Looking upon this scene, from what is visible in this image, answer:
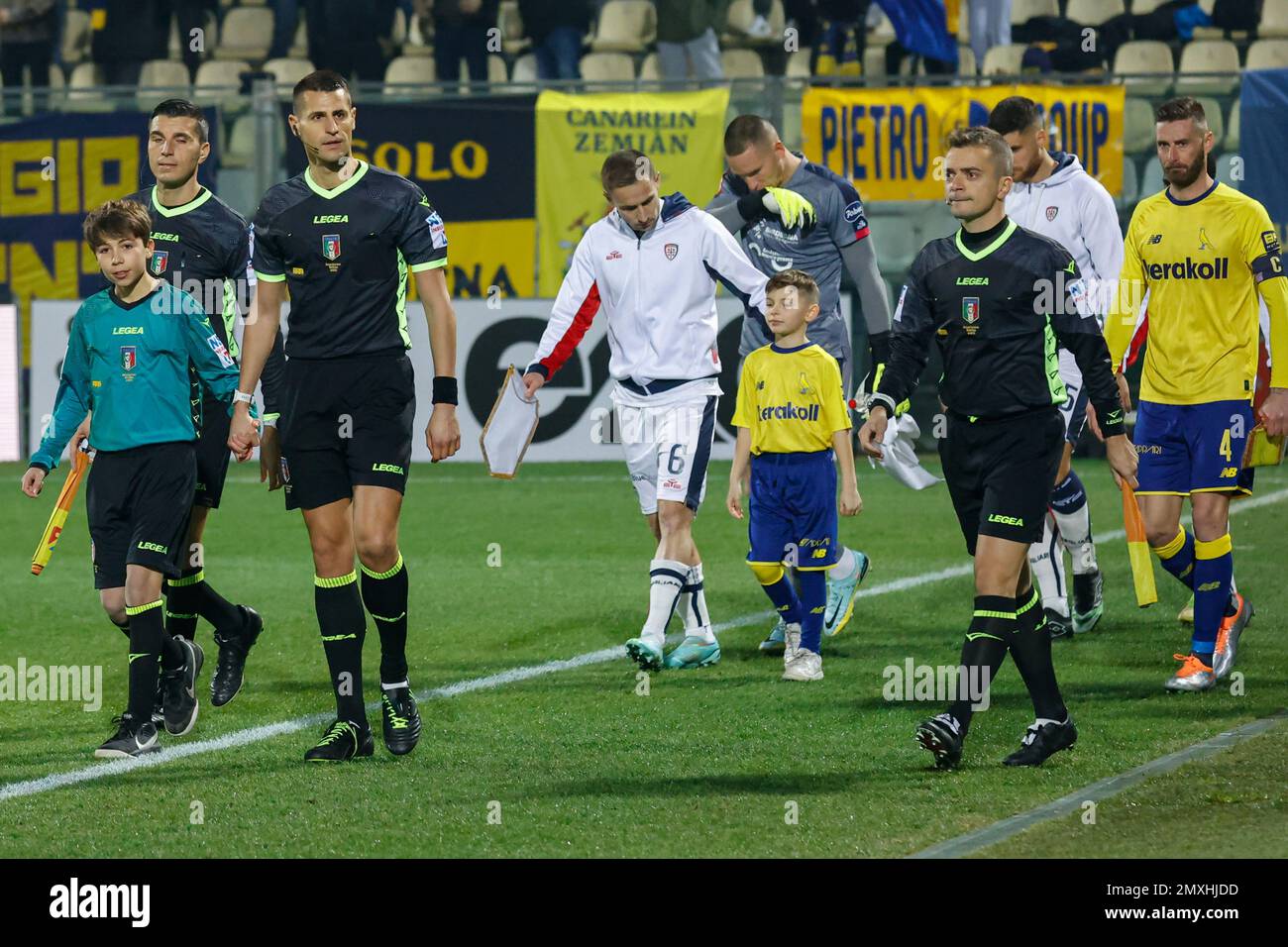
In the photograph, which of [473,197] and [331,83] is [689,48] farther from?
[331,83]

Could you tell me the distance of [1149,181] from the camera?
17.2 meters

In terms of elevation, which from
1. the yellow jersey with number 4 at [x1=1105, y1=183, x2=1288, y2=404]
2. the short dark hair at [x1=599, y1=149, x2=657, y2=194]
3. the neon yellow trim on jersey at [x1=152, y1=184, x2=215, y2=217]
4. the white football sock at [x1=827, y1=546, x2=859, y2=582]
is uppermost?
the short dark hair at [x1=599, y1=149, x2=657, y2=194]

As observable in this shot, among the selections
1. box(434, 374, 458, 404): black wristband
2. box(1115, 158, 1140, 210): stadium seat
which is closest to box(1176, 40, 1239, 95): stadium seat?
box(1115, 158, 1140, 210): stadium seat

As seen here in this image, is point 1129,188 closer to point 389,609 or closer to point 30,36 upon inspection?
point 30,36

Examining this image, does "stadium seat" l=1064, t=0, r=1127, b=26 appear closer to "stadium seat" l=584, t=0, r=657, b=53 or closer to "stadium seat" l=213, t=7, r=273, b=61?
"stadium seat" l=584, t=0, r=657, b=53

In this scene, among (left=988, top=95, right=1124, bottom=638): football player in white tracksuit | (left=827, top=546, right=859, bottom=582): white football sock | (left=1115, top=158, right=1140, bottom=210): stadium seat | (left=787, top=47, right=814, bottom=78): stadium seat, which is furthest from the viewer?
(left=787, top=47, right=814, bottom=78): stadium seat

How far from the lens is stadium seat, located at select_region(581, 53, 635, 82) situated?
2041cm

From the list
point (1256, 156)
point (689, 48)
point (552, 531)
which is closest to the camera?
point (552, 531)

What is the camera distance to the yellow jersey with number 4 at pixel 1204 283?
772cm

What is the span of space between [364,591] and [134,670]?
31.2 inches

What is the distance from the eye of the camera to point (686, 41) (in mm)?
19062

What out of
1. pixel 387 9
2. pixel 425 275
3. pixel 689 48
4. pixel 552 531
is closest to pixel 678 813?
pixel 425 275

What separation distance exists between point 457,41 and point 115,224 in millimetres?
13217

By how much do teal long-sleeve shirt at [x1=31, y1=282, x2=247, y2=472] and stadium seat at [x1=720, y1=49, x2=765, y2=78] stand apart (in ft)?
45.2
